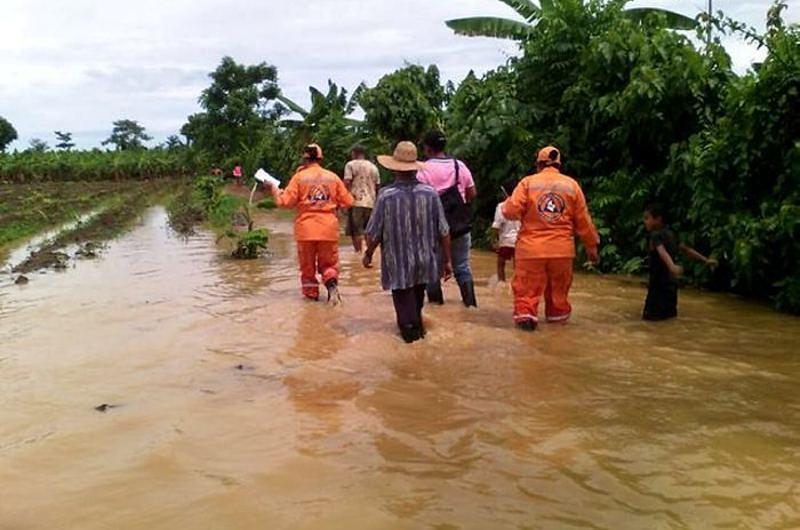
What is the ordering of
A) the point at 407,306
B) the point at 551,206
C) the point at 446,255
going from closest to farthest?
the point at 407,306 < the point at 446,255 < the point at 551,206

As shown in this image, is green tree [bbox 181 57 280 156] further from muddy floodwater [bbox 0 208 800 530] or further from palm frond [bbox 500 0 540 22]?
muddy floodwater [bbox 0 208 800 530]

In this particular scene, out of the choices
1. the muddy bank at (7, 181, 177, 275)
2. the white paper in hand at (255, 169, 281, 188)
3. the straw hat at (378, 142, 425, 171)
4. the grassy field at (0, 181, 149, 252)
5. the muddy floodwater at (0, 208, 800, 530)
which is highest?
the straw hat at (378, 142, 425, 171)

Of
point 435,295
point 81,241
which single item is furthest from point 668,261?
point 81,241

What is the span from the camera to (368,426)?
472 cm

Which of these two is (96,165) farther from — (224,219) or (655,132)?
(655,132)

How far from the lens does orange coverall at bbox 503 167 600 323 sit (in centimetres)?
691

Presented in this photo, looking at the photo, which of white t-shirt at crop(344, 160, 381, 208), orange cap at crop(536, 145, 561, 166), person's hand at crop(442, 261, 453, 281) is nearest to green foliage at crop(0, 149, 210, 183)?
white t-shirt at crop(344, 160, 381, 208)

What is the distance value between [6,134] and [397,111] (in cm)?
6712

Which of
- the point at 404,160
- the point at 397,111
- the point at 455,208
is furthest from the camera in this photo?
the point at 397,111

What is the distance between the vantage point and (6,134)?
243 ft

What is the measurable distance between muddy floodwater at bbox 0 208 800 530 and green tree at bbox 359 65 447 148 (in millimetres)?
10472

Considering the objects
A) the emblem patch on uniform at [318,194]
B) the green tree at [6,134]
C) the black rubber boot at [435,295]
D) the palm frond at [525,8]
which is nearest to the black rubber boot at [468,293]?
the black rubber boot at [435,295]

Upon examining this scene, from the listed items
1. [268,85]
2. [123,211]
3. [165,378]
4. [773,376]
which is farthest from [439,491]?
[268,85]

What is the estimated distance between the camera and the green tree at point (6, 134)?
72.9 m
